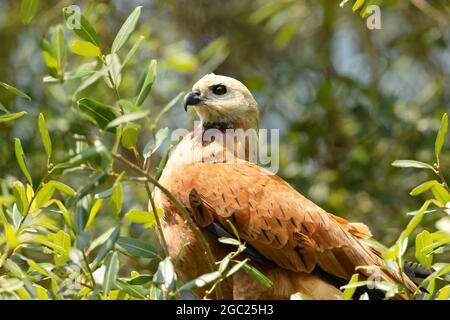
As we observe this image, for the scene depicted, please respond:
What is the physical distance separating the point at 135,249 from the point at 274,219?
1117 mm

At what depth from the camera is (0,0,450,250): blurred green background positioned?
6.83 metres

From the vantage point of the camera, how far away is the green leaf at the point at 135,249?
3523mm

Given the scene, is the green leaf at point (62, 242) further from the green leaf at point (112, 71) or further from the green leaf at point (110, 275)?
the green leaf at point (112, 71)

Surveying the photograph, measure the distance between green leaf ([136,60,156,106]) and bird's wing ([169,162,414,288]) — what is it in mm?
1222

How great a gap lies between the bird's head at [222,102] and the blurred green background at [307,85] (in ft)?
4.10

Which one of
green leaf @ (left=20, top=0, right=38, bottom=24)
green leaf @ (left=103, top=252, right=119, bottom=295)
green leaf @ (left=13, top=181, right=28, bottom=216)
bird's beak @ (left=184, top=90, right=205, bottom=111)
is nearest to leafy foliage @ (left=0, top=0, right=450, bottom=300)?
bird's beak @ (left=184, top=90, right=205, bottom=111)

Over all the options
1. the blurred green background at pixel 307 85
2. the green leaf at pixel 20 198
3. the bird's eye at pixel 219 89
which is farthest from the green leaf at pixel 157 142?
the blurred green background at pixel 307 85

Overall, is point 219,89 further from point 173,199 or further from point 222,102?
point 173,199

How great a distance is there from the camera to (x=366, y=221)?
7.15m

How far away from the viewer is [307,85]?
8109 mm

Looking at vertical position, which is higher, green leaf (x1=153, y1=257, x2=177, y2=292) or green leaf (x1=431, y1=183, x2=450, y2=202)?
green leaf (x1=431, y1=183, x2=450, y2=202)

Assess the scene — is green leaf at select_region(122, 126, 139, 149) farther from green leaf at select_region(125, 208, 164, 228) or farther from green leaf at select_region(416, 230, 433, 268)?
green leaf at select_region(416, 230, 433, 268)

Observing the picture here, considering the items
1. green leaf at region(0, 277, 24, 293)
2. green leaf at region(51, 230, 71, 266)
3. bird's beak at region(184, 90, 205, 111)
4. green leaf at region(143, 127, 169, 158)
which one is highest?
green leaf at region(143, 127, 169, 158)

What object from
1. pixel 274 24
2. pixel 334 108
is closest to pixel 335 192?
pixel 334 108
